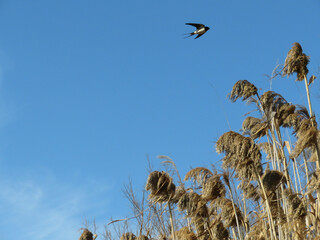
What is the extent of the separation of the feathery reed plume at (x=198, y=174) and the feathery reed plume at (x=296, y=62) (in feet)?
9.49

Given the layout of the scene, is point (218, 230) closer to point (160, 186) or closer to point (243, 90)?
point (160, 186)

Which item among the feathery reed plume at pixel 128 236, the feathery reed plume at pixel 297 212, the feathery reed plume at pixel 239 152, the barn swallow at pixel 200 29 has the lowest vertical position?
the feathery reed plume at pixel 297 212

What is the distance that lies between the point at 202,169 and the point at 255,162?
154 cm

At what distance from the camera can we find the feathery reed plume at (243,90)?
11086mm

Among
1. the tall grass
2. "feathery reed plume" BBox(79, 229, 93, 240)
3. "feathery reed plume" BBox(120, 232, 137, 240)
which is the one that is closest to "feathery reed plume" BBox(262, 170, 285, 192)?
the tall grass

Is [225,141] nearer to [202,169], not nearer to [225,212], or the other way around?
[202,169]

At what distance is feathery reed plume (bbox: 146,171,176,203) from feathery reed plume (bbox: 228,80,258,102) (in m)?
2.78

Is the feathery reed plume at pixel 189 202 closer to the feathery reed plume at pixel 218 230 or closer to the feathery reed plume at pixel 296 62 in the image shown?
the feathery reed plume at pixel 218 230

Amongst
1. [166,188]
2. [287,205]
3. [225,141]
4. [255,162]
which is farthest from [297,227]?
[166,188]

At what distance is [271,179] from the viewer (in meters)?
11.0

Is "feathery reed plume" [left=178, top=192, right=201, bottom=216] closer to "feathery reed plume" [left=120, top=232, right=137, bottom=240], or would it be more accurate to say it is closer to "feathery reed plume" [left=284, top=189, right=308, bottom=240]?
"feathery reed plume" [left=284, top=189, right=308, bottom=240]

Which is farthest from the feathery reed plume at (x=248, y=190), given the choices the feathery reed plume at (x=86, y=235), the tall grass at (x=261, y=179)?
the feathery reed plume at (x=86, y=235)

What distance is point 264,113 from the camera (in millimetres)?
11336

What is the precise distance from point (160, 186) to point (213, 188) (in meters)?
1.32
